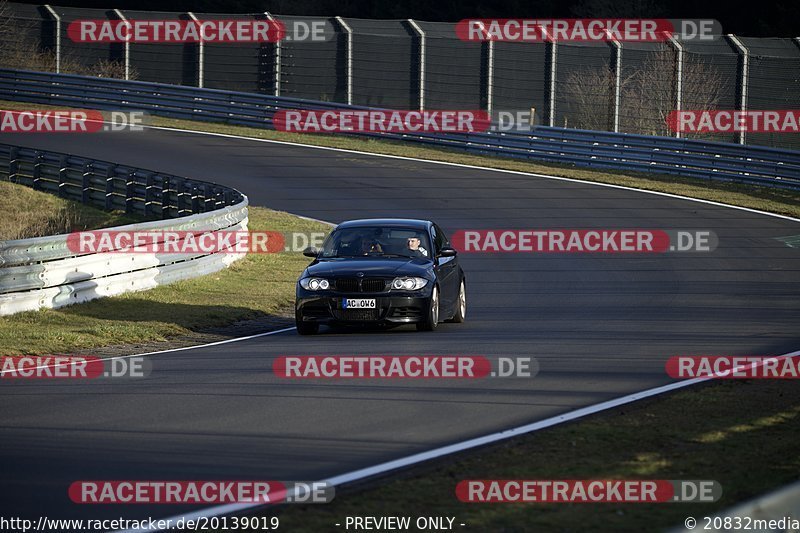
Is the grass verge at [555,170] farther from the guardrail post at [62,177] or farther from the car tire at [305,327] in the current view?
the car tire at [305,327]

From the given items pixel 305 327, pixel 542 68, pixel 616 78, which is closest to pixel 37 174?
pixel 542 68

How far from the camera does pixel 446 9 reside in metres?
69.8

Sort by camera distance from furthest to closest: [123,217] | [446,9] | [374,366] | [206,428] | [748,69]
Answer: [446,9] → [748,69] → [123,217] → [374,366] → [206,428]

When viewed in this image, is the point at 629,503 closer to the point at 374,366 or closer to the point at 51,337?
the point at 374,366

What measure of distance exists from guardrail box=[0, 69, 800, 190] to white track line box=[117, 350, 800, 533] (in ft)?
72.5

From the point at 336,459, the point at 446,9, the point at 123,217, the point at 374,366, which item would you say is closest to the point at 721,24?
the point at 446,9

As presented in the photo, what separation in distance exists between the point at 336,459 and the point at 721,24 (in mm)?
59664

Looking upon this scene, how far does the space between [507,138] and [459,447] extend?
28.8m

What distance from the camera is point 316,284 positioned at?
15016mm

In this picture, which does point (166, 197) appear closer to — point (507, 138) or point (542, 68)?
point (507, 138)

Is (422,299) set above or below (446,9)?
below

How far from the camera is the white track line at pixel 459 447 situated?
6.89 metres

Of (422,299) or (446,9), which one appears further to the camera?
(446,9)
